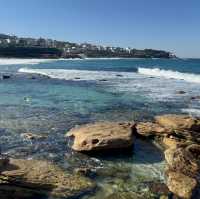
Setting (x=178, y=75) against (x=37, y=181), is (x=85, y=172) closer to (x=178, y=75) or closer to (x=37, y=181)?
(x=37, y=181)

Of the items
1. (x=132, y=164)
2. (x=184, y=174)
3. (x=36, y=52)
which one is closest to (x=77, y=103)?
(x=132, y=164)

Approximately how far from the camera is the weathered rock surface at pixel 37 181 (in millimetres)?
12117

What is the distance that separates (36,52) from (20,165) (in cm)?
16517

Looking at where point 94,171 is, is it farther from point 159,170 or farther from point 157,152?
point 157,152

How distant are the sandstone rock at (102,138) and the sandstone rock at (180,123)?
8.58ft

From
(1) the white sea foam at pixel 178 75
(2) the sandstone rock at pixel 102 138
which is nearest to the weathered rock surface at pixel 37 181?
(2) the sandstone rock at pixel 102 138

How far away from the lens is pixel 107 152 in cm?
1702

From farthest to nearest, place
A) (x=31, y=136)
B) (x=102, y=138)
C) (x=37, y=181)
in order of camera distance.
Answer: (x=31, y=136)
(x=102, y=138)
(x=37, y=181)

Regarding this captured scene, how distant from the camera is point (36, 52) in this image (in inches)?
6949

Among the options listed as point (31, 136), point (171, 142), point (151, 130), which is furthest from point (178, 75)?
point (31, 136)

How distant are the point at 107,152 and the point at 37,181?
171 inches

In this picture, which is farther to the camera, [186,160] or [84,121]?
[84,121]

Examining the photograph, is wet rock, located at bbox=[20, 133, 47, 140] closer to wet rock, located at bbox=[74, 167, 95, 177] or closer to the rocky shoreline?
the rocky shoreline

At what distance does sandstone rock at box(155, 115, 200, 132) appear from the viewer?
20172mm
